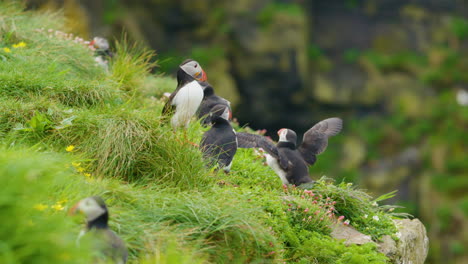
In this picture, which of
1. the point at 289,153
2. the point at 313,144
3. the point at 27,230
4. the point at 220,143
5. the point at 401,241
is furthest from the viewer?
the point at 313,144

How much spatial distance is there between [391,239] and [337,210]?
1.60 ft


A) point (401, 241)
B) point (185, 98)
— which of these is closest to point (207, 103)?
point (185, 98)

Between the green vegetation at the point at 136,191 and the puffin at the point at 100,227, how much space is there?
0.10 m

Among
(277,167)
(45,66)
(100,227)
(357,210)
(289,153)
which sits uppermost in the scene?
(100,227)

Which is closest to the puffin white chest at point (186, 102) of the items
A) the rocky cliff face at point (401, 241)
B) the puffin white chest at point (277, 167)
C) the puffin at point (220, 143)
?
the puffin at point (220, 143)

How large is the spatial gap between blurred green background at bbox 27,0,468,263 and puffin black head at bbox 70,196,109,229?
38.6ft

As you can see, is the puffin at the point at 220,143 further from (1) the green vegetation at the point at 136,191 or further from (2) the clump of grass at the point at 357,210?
(2) the clump of grass at the point at 357,210

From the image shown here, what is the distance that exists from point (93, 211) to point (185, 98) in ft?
7.36

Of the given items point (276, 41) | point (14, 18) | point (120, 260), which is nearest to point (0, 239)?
point (120, 260)

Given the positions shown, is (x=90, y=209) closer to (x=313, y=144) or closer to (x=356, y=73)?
(x=313, y=144)

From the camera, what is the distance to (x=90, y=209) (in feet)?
8.86

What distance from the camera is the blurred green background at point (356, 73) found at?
15437 mm

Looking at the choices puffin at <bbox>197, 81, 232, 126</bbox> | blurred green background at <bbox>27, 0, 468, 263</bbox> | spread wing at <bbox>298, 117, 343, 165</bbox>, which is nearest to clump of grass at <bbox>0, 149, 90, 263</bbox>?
spread wing at <bbox>298, 117, 343, 165</bbox>

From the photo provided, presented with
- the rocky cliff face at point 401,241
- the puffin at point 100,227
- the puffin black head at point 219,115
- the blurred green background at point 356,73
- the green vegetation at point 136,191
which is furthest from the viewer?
the blurred green background at point 356,73
